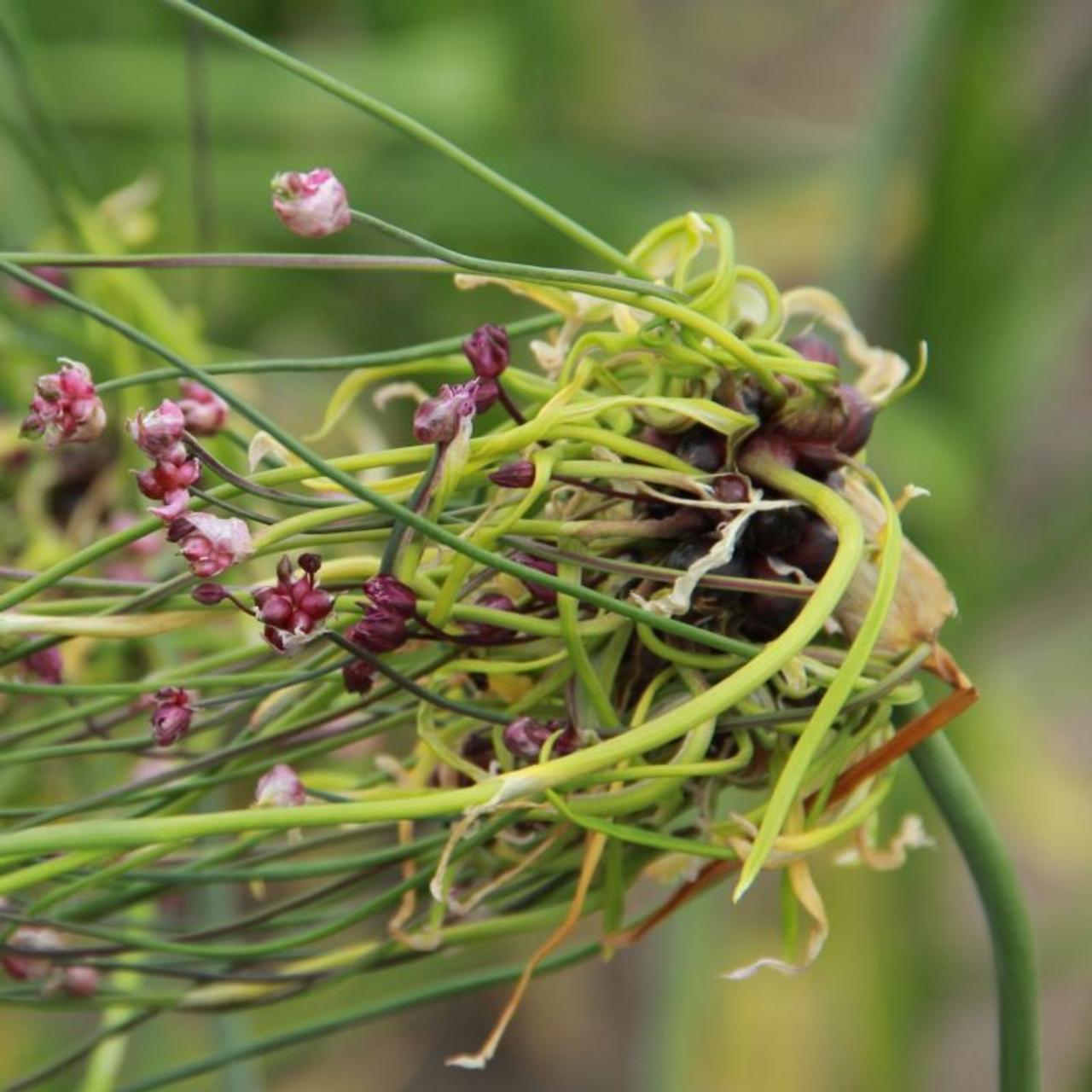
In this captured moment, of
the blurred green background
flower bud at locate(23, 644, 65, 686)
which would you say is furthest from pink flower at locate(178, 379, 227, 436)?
the blurred green background

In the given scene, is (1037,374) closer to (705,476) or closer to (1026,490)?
(1026,490)

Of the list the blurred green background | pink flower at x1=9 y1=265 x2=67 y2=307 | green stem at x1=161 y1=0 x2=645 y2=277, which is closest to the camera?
green stem at x1=161 y1=0 x2=645 y2=277

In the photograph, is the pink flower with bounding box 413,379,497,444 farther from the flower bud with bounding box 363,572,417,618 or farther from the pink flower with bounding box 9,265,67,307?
the pink flower with bounding box 9,265,67,307

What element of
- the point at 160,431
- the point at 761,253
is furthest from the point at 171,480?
the point at 761,253

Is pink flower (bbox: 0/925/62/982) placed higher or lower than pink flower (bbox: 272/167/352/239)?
lower

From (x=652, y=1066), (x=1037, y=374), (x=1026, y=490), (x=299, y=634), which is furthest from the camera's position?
(x=1026, y=490)

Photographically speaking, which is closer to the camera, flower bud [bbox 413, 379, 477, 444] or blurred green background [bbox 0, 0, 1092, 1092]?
flower bud [bbox 413, 379, 477, 444]

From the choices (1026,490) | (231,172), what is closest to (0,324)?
(231,172)
